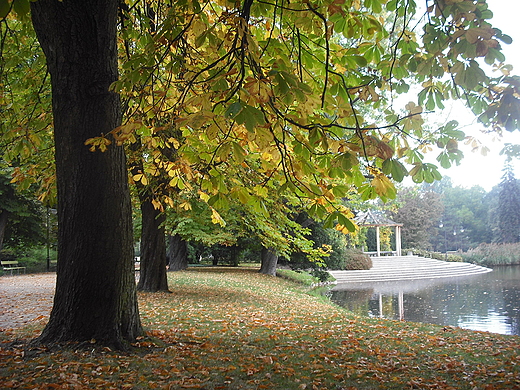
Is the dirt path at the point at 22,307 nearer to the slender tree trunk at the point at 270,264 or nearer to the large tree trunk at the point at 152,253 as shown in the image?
the large tree trunk at the point at 152,253

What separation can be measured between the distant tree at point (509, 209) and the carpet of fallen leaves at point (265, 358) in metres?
56.1

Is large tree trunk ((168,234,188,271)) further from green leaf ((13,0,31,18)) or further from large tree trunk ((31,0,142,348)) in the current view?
green leaf ((13,0,31,18))

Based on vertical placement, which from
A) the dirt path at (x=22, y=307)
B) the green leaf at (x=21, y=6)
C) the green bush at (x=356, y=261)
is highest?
the green leaf at (x=21, y=6)

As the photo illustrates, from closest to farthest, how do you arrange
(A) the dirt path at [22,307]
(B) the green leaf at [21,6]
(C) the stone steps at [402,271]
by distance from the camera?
(B) the green leaf at [21,6]
(A) the dirt path at [22,307]
(C) the stone steps at [402,271]

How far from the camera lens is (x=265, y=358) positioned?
430 cm

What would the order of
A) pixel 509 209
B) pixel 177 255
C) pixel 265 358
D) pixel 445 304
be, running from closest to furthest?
1. pixel 265 358
2. pixel 445 304
3. pixel 177 255
4. pixel 509 209

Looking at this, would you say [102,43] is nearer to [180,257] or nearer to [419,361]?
[419,361]

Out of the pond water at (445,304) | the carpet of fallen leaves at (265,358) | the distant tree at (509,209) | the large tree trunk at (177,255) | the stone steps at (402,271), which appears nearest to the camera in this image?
the carpet of fallen leaves at (265,358)

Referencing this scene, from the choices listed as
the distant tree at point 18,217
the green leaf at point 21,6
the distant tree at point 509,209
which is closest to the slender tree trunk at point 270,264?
the distant tree at point 18,217

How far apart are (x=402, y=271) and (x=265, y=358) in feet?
85.5

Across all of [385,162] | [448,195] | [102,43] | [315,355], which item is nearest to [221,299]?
[315,355]

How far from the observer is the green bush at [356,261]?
27034mm

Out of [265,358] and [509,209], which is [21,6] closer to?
[265,358]

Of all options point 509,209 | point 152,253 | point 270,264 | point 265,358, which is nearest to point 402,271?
point 270,264
